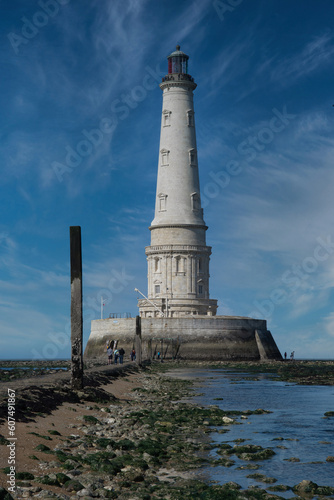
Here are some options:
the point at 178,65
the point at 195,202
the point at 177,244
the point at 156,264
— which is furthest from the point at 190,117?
the point at 156,264

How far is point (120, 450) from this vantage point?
12.4 metres

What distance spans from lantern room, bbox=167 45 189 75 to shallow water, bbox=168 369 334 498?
42.8 metres

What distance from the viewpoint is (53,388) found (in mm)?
19000

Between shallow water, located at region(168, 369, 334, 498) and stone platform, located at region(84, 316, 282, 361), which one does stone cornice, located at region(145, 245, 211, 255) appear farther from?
shallow water, located at region(168, 369, 334, 498)

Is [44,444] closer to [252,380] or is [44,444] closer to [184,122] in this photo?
[252,380]

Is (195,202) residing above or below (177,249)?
above

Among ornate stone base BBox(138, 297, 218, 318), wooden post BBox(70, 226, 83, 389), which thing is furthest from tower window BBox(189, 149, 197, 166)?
wooden post BBox(70, 226, 83, 389)

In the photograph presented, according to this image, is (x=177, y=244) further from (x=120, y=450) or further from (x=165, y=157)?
(x=120, y=450)

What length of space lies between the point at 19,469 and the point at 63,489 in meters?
0.91

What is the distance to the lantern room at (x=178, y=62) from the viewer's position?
6750 cm

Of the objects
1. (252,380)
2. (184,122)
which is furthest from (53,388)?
(184,122)

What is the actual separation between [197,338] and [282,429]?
4139cm

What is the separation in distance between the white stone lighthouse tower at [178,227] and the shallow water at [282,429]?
105 feet

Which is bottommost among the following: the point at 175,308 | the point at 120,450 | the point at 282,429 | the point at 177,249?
Result: the point at 282,429
